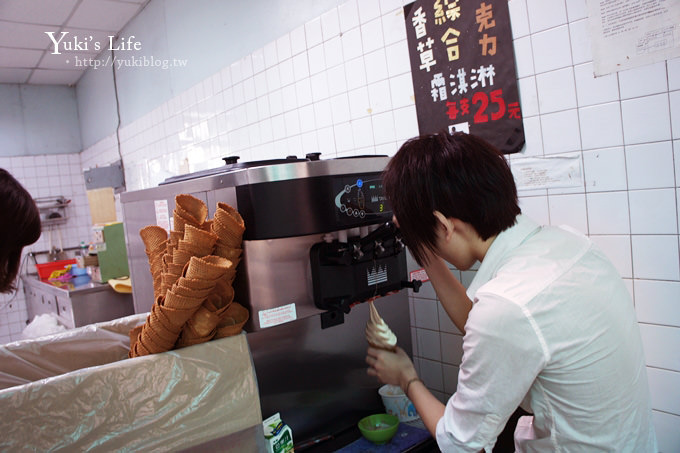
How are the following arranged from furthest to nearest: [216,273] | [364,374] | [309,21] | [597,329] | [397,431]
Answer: [309,21], [364,374], [397,431], [216,273], [597,329]

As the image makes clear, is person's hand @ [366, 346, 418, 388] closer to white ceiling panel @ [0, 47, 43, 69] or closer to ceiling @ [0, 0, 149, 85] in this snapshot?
ceiling @ [0, 0, 149, 85]

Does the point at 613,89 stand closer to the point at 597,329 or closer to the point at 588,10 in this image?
the point at 588,10

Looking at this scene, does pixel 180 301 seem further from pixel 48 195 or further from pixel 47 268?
pixel 48 195

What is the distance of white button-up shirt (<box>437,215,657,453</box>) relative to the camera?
0.83 meters

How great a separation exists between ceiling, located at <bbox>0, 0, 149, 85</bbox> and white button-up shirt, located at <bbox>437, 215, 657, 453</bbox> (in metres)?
3.49

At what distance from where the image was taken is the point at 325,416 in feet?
4.53

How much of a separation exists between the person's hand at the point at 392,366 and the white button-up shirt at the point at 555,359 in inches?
6.8

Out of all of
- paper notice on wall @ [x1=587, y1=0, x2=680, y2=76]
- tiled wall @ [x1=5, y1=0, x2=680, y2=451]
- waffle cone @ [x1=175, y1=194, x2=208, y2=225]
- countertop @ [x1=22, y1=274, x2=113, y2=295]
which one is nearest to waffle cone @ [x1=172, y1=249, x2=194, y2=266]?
waffle cone @ [x1=175, y1=194, x2=208, y2=225]

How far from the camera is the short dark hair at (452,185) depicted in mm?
930

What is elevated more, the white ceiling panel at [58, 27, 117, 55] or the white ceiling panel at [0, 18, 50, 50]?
the white ceiling panel at [58, 27, 117, 55]

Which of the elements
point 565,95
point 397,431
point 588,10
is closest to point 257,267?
point 397,431

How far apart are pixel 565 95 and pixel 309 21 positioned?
122 cm

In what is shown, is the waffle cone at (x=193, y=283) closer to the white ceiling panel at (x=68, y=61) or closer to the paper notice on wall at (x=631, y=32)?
the paper notice on wall at (x=631, y=32)

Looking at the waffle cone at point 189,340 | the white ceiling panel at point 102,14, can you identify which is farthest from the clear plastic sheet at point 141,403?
the white ceiling panel at point 102,14
